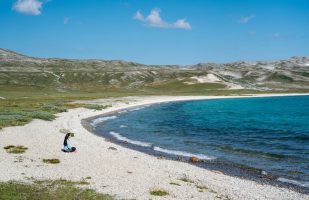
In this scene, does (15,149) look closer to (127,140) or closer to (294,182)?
(127,140)

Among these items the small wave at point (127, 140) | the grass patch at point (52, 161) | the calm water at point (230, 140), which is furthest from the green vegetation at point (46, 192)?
the small wave at point (127, 140)

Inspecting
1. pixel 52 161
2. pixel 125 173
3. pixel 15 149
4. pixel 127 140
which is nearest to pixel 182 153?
pixel 127 140

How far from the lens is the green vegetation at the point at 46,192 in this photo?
22.7 meters

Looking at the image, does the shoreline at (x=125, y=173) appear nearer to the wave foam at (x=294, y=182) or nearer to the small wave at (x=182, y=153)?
the wave foam at (x=294, y=182)

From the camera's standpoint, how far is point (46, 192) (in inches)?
933

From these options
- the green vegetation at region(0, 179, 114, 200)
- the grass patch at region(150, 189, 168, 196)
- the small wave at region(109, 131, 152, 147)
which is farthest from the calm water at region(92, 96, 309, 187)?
→ the green vegetation at region(0, 179, 114, 200)

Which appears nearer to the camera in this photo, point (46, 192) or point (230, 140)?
point (46, 192)

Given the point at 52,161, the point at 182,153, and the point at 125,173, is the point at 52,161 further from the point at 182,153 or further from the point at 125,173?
the point at 182,153

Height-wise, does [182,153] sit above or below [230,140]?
below

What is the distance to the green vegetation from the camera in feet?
74.4

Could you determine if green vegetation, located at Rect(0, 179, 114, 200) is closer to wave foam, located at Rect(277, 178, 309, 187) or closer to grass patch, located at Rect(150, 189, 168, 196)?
grass patch, located at Rect(150, 189, 168, 196)

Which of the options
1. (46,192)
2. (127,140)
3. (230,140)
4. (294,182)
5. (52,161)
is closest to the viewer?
(46,192)

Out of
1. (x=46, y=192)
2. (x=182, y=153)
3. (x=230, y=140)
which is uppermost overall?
(x=46, y=192)

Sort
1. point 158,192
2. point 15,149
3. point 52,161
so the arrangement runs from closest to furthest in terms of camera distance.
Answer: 1. point 158,192
2. point 52,161
3. point 15,149
